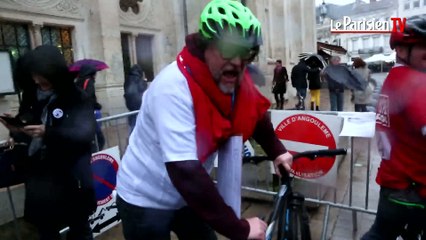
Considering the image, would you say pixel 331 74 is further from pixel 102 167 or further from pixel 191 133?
pixel 191 133

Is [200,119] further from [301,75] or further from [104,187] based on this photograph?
[301,75]

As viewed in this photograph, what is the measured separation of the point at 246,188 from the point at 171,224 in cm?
215

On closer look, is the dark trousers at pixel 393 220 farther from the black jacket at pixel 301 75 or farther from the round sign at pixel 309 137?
the black jacket at pixel 301 75

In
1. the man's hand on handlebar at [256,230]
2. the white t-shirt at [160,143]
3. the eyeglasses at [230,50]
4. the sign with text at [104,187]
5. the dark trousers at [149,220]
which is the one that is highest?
the eyeglasses at [230,50]

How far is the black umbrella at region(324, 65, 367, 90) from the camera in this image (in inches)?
328

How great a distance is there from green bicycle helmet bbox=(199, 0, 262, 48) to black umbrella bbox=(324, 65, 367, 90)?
24.9ft

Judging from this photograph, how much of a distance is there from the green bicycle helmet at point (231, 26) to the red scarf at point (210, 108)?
118 millimetres

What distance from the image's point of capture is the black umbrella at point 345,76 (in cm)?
832

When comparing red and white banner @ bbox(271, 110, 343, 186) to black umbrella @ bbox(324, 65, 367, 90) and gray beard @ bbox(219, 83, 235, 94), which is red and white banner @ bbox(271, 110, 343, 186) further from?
black umbrella @ bbox(324, 65, 367, 90)

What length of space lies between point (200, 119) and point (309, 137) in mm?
2304

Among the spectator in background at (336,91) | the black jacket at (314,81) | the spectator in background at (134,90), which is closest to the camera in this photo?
the spectator in background at (134,90)

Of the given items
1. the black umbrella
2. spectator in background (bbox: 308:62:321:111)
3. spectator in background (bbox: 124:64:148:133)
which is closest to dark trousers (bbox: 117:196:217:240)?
spectator in background (bbox: 124:64:148:133)

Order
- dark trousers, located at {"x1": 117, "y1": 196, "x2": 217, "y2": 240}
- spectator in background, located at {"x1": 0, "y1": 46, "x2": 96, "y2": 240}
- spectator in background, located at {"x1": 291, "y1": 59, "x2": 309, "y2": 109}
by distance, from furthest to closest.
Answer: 1. spectator in background, located at {"x1": 291, "y1": 59, "x2": 309, "y2": 109}
2. spectator in background, located at {"x1": 0, "y1": 46, "x2": 96, "y2": 240}
3. dark trousers, located at {"x1": 117, "y1": 196, "x2": 217, "y2": 240}

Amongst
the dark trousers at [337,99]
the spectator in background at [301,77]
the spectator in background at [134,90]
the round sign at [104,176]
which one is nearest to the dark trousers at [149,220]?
the round sign at [104,176]
